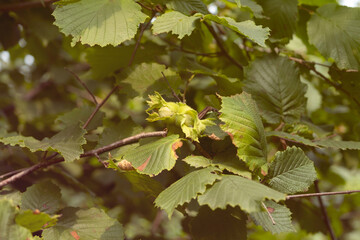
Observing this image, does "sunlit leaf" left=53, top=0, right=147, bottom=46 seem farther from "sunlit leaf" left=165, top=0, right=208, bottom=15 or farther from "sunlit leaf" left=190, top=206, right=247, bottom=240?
"sunlit leaf" left=190, top=206, right=247, bottom=240

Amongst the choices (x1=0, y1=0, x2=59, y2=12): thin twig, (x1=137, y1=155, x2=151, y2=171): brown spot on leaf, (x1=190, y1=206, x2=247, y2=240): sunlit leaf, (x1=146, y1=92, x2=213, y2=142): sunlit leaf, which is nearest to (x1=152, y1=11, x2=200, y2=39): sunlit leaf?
(x1=146, y1=92, x2=213, y2=142): sunlit leaf

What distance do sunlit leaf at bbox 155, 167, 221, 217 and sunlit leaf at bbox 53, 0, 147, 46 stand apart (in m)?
0.32

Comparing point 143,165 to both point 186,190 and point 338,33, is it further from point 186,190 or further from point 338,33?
point 338,33

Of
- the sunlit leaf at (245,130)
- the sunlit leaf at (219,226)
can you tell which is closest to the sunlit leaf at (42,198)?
the sunlit leaf at (219,226)

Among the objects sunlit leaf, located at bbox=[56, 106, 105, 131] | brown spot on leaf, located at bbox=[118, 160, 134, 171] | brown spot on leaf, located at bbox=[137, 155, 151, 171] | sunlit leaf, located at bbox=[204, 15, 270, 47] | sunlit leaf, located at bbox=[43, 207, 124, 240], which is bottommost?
sunlit leaf, located at bbox=[43, 207, 124, 240]

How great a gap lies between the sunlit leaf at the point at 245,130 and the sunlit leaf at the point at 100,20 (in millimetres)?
257

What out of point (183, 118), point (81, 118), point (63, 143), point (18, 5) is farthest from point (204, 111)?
point (18, 5)

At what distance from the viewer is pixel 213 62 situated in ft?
4.11

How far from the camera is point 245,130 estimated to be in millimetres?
701

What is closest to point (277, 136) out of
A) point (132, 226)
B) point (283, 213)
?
point (283, 213)

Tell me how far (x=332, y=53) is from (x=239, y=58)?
0.99ft

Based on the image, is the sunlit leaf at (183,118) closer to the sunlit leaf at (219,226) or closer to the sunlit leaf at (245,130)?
the sunlit leaf at (245,130)

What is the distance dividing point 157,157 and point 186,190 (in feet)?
0.33

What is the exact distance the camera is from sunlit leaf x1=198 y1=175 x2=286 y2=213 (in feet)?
1.86
